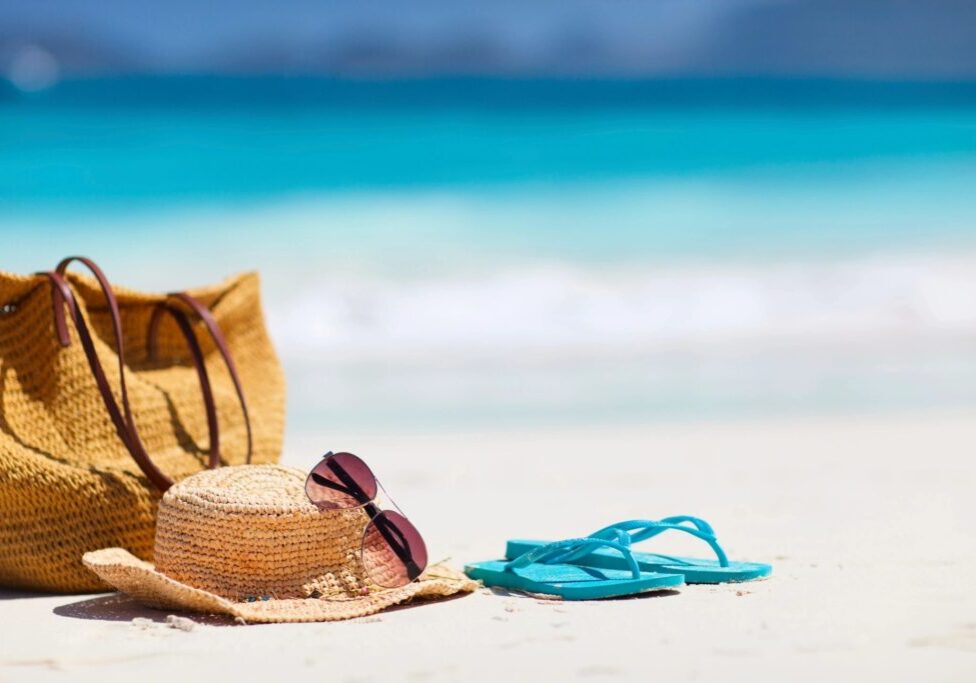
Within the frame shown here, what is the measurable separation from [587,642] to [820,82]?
12710 mm

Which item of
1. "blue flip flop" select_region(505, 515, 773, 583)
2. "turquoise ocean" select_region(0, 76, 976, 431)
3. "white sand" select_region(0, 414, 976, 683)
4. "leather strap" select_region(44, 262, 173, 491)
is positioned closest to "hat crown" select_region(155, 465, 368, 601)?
"white sand" select_region(0, 414, 976, 683)

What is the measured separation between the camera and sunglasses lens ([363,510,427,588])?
272 centimetres

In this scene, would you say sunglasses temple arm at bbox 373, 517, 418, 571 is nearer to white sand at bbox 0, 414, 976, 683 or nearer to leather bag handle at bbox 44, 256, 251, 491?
white sand at bbox 0, 414, 976, 683

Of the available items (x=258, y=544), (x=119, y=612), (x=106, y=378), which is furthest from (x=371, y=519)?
(x=106, y=378)

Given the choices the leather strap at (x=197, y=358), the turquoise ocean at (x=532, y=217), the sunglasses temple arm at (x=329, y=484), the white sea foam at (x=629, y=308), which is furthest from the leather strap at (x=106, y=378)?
the white sea foam at (x=629, y=308)

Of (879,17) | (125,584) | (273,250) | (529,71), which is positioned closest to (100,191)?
(273,250)

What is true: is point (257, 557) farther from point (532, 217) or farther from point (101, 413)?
point (532, 217)

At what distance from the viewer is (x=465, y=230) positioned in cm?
1277

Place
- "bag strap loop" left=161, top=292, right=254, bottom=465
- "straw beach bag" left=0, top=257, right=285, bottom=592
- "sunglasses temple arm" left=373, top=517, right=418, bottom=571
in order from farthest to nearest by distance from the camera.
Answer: "bag strap loop" left=161, top=292, right=254, bottom=465 → "straw beach bag" left=0, top=257, right=285, bottom=592 → "sunglasses temple arm" left=373, top=517, right=418, bottom=571

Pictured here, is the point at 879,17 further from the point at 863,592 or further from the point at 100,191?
the point at 863,592

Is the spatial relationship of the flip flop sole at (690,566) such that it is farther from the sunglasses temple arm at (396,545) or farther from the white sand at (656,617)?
the sunglasses temple arm at (396,545)

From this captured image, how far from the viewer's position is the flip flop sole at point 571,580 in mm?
2672

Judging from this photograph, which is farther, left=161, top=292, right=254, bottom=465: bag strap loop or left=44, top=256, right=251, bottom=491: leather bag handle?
left=161, top=292, right=254, bottom=465: bag strap loop

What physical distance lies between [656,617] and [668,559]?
1.77ft
